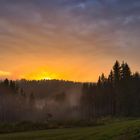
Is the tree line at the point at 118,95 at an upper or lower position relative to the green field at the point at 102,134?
upper

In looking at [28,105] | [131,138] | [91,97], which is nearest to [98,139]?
[131,138]

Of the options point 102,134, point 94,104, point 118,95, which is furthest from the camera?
point 94,104

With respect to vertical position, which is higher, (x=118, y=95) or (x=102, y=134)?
(x=118, y=95)

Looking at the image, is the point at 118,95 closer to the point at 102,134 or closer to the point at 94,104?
the point at 94,104

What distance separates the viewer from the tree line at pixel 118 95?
353ft

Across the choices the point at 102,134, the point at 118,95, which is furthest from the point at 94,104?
the point at 102,134

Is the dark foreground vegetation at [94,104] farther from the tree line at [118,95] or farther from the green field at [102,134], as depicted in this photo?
the green field at [102,134]

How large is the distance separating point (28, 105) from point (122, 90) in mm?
72692

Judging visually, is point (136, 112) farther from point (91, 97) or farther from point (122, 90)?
point (91, 97)

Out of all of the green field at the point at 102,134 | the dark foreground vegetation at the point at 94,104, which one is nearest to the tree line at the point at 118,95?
the dark foreground vegetation at the point at 94,104

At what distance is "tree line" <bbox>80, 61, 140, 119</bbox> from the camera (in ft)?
353

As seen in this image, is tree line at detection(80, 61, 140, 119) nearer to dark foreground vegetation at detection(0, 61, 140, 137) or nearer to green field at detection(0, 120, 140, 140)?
dark foreground vegetation at detection(0, 61, 140, 137)

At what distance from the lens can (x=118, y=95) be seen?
108875 millimetres

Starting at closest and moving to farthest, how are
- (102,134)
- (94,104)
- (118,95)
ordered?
(102,134) < (118,95) < (94,104)
